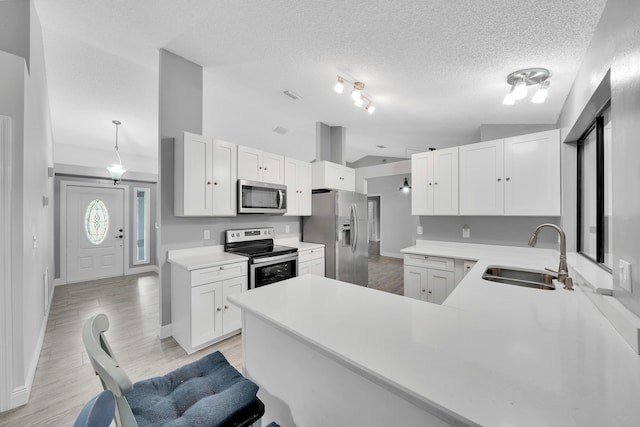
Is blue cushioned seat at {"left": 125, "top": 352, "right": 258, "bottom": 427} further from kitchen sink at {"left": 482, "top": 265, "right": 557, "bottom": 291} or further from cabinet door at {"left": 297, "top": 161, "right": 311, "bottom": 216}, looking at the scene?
cabinet door at {"left": 297, "top": 161, "right": 311, "bottom": 216}

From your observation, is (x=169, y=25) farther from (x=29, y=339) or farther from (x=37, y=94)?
(x=29, y=339)

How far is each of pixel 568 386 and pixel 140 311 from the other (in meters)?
4.33

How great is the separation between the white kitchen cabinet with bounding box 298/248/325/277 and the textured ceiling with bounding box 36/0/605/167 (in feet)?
7.01

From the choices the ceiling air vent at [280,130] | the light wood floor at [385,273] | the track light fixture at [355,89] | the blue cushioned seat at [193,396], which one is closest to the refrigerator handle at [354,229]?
the light wood floor at [385,273]

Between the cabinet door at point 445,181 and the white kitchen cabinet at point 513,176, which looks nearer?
the white kitchen cabinet at point 513,176

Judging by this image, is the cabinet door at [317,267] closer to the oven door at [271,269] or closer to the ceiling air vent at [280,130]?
the oven door at [271,269]

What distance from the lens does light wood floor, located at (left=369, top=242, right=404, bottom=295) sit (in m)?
4.79

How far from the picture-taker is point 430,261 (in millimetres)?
3143

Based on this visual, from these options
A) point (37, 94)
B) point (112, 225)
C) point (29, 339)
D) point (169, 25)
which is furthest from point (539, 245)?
point (112, 225)

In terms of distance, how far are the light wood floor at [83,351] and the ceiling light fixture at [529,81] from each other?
3385 mm

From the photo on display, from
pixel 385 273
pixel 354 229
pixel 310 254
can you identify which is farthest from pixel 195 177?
pixel 385 273

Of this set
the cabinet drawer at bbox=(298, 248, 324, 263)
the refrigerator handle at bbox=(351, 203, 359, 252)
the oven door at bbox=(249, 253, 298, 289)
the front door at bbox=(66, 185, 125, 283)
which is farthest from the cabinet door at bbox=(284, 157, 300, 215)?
the front door at bbox=(66, 185, 125, 283)

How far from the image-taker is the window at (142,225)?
232 inches

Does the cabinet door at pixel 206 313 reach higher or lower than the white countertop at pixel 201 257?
lower
